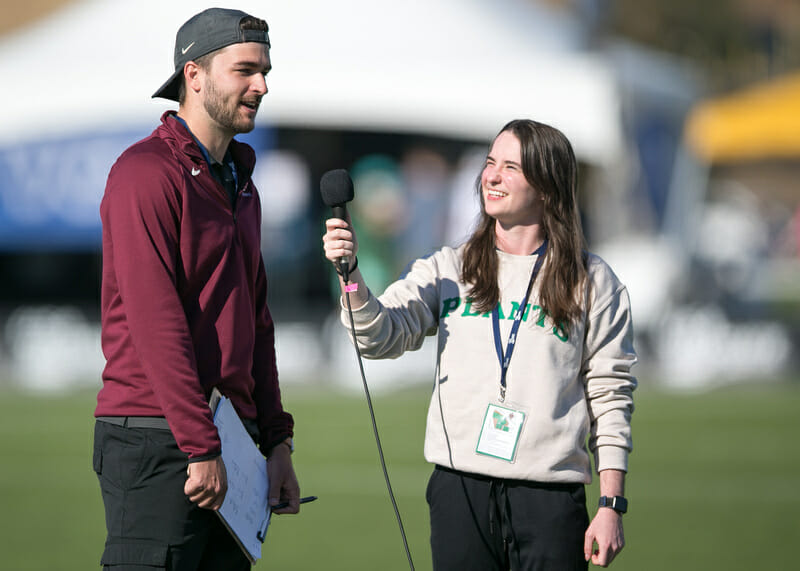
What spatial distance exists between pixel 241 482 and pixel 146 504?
27cm

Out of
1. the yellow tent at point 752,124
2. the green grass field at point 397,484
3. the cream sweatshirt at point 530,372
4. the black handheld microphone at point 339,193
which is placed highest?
the yellow tent at point 752,124

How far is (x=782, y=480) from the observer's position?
8953 mm

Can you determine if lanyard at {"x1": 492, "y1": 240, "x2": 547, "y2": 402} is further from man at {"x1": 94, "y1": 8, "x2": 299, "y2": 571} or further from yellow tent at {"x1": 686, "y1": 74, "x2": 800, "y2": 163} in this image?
yellow tent at {"x1": 686, "y1": 74, "x2": 800, "y2": 163}

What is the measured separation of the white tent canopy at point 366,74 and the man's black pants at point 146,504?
11.8 meters

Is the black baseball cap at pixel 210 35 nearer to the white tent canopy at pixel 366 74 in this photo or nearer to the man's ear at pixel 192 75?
the man's ear at pixel 192 75

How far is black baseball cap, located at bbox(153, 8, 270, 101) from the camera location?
290 cm

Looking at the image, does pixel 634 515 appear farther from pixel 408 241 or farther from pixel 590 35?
pixel 590 35

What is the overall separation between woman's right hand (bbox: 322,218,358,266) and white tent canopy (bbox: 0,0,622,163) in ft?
37.5

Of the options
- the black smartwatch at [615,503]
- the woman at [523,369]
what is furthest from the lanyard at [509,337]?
the black smartwatch at [615,503]

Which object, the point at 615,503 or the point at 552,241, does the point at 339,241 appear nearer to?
the point at 552,241

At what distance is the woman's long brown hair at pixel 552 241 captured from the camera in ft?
10.5

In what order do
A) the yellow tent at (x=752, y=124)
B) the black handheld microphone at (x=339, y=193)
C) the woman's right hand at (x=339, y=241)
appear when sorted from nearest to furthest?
1. the woman's right hand at (x=339, y=241)
2. the black handheld microphone at (x=339, y=193)
3. the yellow tent at (x=752, y=124)

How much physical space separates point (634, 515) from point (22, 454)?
5.56 meters

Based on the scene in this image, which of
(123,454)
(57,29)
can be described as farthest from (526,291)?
(57,29)
